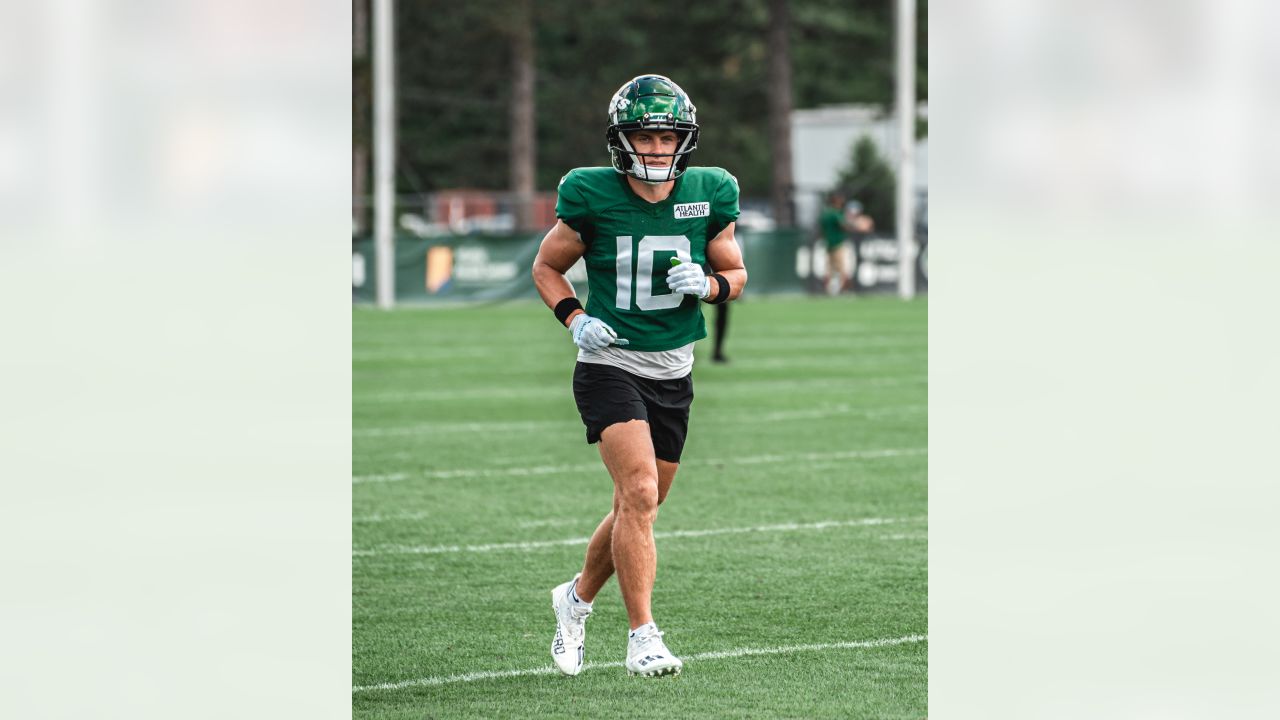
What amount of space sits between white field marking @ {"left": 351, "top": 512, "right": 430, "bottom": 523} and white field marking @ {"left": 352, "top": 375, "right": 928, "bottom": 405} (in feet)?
17.1

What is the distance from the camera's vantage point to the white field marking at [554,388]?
1452 cm

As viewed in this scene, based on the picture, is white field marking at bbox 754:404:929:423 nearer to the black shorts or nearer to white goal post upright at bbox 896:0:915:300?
the black shorts

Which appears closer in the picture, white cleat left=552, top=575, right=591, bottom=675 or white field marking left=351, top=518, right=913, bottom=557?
white cleat left=552, top=575, right=591, bottom=675

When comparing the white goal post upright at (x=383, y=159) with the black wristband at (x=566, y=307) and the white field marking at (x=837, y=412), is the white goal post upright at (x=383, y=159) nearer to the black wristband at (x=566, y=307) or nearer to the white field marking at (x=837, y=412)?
the white field marking at (x=837, y=412)

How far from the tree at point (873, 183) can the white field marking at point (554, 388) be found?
2795 cm

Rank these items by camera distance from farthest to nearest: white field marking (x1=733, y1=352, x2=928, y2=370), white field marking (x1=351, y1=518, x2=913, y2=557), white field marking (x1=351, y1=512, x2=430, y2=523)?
white field marking (x1=733, y1=352, x2=928, y2=370) < white field marking (x1=351, y1=512, x2=430, y2=523) < white field marking (x1=351, y1=518, x2=913, y2=557)

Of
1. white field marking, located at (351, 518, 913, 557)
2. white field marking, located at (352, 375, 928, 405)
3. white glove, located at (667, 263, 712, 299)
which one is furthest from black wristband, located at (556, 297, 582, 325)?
white field marking, located at (352, 375, 928, 405)

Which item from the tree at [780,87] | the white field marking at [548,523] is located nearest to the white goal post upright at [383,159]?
the white field marking at [548,523]

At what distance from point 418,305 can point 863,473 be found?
17824 millimetres

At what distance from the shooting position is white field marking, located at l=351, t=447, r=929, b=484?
10219 millimetres

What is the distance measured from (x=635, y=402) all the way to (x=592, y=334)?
11.3 inches

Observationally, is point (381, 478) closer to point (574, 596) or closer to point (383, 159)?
point (574, 596)
